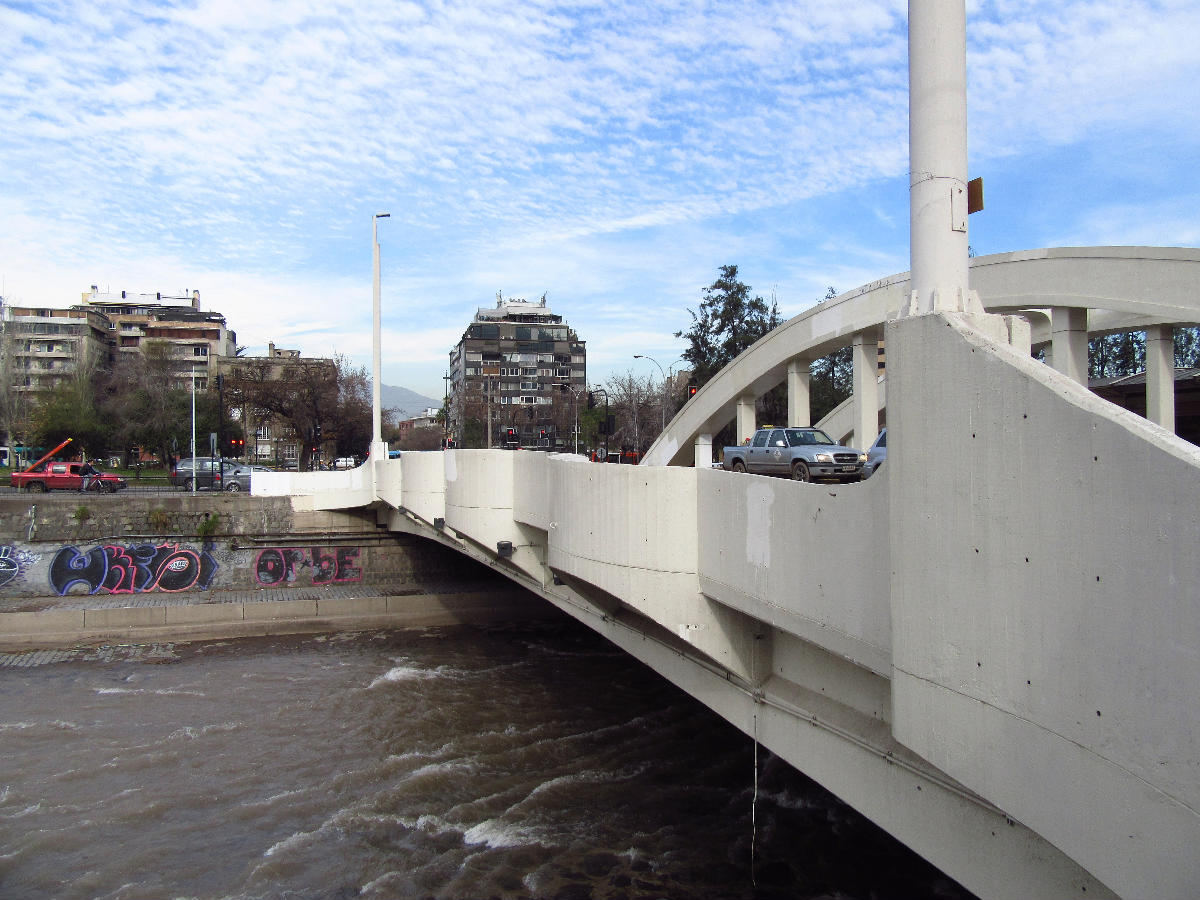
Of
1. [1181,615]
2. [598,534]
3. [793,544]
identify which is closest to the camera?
[1181,615]

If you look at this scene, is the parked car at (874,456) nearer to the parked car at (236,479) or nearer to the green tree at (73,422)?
the parked car at (236,479)

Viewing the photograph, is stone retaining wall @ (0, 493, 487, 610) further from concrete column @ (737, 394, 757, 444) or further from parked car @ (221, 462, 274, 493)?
concrete column @ (737, 394, 757, 444)

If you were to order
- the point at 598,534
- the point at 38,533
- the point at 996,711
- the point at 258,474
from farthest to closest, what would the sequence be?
the point at 258,474
the point at 38,533
the point at 598,534
the point at 996,711

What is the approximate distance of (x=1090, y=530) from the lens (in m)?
3.35

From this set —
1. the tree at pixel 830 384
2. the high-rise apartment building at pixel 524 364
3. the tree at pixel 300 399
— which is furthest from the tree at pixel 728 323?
the high-rise apartment building at pixel 524 364

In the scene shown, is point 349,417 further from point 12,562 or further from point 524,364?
point 524,364

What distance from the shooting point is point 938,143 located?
15.3ft

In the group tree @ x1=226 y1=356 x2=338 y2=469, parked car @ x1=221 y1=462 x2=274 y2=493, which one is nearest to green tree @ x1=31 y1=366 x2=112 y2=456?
tree @ x1=226 y1=356 x2=338 y2=469

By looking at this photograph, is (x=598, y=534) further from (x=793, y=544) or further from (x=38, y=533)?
(x=38, y=533)

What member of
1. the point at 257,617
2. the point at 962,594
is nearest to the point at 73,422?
the point at 257,617

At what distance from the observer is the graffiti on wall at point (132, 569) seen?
27438mm

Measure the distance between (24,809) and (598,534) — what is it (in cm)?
1121

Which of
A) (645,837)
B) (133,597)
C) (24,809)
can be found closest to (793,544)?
(645,837)

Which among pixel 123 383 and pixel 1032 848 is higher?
pixel 123 383
